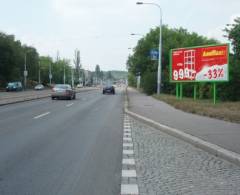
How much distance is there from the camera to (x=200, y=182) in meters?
6.82

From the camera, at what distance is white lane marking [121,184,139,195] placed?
244 inches

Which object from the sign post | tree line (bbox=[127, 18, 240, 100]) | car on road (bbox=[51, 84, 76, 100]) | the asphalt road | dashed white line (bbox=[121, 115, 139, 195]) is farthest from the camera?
car on road (bbox=[51, 84, 76, 100])

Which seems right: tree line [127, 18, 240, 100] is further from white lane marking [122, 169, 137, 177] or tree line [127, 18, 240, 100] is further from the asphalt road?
white lane marking [122, 169, 137, 177]

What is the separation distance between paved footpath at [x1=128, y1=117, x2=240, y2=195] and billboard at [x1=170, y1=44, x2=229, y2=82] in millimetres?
15485

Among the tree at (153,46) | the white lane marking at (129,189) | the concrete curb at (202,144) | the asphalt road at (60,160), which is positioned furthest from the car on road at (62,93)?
the white lane marking at (129,189)

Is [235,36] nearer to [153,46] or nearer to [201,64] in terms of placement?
[201,64]

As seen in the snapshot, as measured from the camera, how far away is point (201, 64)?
92.5ft

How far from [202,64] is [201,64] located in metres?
0.11

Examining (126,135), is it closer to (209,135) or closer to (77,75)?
(209,135)

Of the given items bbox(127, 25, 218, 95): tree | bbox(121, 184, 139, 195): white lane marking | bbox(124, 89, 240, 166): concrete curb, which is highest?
bbox(127, 25, 218, 95): tree

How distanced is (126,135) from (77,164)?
480 centimetres

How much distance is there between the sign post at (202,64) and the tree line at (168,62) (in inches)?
226

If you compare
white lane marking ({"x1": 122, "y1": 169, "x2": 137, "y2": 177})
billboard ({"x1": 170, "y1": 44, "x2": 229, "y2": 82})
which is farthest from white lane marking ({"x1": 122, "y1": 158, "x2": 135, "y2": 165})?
billboard ({"x1": 170, "y1": 44, "x2": 229, "y2": 82})

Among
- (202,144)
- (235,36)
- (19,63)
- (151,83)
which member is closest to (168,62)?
(151,83)
